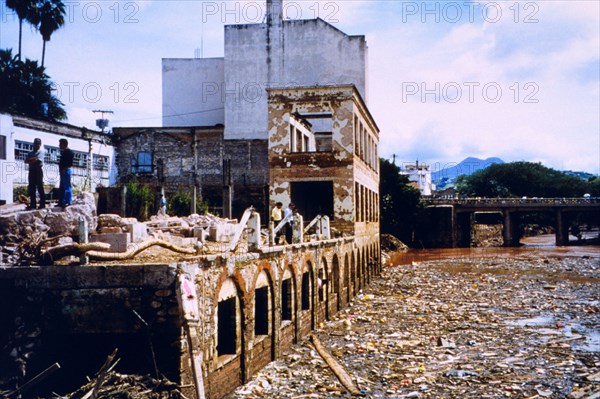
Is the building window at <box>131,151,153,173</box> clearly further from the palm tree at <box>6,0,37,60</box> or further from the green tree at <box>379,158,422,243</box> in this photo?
the green tree at <box>379,158,422,243</box>

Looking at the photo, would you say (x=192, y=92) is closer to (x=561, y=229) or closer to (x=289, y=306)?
(x=289, y=306)

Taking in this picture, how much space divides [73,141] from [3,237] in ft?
68.3

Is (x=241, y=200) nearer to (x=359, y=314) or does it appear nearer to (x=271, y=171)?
(x=271, y=171)

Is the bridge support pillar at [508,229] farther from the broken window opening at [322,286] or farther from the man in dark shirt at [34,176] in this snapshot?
the man in dark shirt at [34,176]

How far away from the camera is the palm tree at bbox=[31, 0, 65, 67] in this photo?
3519 centimetres

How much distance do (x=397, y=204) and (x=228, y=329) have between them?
4518 cm

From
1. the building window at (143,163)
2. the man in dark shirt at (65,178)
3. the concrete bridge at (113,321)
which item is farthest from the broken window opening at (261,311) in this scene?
the building window at (143,163)

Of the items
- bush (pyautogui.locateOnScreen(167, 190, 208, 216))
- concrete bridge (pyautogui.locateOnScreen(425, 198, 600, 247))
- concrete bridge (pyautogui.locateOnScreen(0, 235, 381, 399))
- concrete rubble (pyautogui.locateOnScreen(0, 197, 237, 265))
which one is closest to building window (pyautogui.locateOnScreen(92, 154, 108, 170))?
bush (pyautogui.locateOnScreen(167, 190, 208, 216))

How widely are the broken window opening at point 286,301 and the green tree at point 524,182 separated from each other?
74.4 m

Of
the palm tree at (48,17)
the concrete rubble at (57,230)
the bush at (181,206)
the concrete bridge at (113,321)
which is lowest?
the concrete bridge at (113,321)

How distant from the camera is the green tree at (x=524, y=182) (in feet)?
275

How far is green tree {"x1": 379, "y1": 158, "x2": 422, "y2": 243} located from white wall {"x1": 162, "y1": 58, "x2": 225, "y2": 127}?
774 inches

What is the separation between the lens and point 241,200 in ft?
106

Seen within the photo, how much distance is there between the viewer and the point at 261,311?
1262cm
